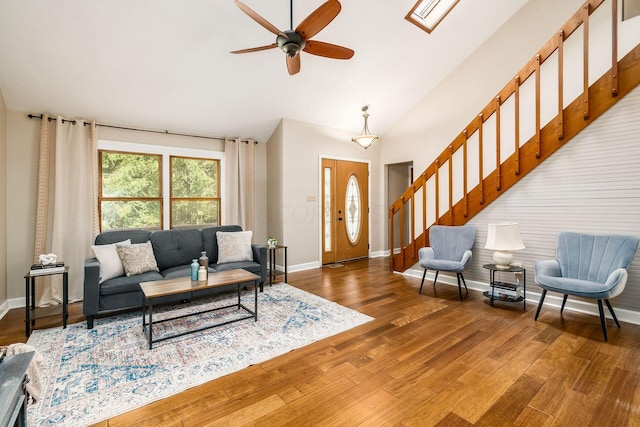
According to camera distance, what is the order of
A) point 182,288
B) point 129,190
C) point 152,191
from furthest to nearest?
1. point 152,191
2. point 129,190
3. point 182,288

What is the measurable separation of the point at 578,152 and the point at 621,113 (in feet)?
1.67

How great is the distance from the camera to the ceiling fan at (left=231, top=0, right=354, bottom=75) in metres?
2.40

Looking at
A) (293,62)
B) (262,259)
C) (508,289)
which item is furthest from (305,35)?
(508,289)

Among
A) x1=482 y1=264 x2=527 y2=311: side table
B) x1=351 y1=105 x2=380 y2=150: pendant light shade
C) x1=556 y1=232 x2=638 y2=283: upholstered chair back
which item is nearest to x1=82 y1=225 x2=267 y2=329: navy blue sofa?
x1=351 y1=105 x2=380 y2=150: pendant light shade

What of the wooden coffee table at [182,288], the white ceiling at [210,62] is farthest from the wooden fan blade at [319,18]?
the wooden coffee table at [182,288]

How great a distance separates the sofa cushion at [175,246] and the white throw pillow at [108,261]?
0.53m

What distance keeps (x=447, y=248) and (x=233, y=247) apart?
3209 millimetres

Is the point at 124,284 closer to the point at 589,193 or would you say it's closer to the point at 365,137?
the point at 365,137

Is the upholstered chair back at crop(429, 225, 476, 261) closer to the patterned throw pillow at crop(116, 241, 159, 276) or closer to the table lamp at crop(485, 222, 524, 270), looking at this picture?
the table lamp at crop(485, 222, 524, 270)

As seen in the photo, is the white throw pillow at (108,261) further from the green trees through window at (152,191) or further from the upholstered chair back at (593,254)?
the upholstered chair back at (593,254)

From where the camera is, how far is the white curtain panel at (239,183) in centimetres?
545

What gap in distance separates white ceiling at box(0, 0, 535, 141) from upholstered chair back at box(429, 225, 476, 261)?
2734mm

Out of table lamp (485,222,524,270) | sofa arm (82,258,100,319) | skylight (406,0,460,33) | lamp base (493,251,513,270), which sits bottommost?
sofa arm (82,258,100,319)

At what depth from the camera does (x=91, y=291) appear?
3160 mm
